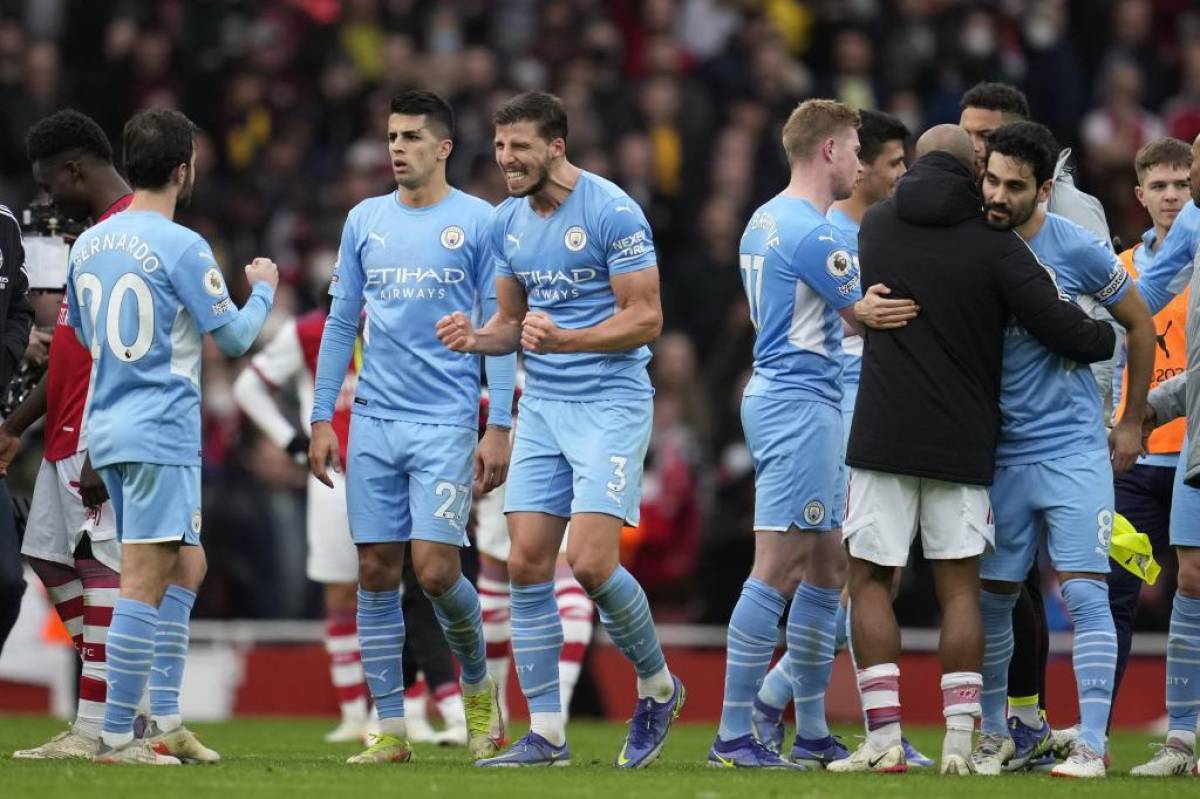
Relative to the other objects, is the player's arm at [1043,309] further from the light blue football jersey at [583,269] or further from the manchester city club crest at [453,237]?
the manchester city club crest at [453,237]

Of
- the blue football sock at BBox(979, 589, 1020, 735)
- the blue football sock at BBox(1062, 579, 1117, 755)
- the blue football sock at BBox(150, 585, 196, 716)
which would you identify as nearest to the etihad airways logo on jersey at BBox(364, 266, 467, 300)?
the blue football sock at BBox(150, 585, 196, 716)

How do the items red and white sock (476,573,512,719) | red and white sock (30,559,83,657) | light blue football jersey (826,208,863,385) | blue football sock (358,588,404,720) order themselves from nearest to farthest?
1. blue football sock (358,588,404,720)
2. red and white sock (30,559,83,657)
3. light blue football jersey (826,208,863,385)
4. red and white sock (476,573,512,719)

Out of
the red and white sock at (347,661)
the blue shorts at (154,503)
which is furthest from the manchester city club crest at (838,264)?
the red and white sock at (347,661)

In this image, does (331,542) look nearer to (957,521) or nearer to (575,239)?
(575,239)

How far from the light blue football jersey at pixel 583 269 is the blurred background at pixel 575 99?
270 inches

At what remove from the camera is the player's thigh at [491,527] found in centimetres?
1266

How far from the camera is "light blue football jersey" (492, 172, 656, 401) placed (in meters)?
9.24

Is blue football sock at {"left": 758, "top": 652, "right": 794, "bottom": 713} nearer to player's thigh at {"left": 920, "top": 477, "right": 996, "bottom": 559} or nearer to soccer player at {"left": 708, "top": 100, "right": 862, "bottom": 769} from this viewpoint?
soccer player at {"left": 708, "top": 100, "right": 862, "bottom": 769}

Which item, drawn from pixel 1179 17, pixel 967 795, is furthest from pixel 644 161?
pixel 967 795

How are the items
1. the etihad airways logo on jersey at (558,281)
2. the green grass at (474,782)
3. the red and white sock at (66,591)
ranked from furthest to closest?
the red and white sock at (66,591) → the etihad airways logo on jersey at (558,281) → the green grass at (474,782)

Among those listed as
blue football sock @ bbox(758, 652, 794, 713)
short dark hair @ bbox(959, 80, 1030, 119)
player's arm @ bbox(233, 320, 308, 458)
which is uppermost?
short dark hair @ bbox(959, 80, 1030, 119)

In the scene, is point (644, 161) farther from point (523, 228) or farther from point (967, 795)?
point (967, 795)

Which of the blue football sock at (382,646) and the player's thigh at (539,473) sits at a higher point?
the player's thigh at (539,473)

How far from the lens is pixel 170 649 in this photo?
934cm
